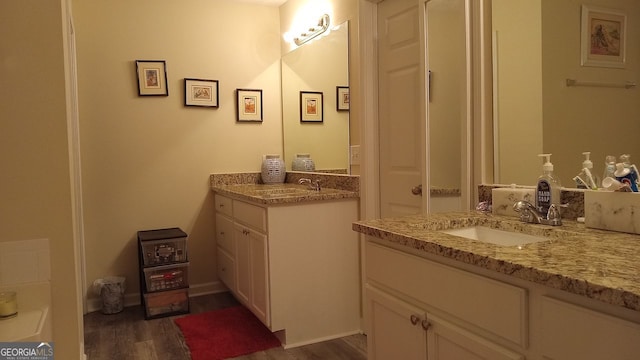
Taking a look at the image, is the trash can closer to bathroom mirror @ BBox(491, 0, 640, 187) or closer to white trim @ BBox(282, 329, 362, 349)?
white trim @ BBox(282, 329, 362, 349)

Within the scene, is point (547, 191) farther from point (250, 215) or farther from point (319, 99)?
point (319, 99)

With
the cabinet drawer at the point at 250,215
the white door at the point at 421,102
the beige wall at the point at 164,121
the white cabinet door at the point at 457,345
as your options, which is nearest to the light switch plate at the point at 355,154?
the white door at the point at 421,102

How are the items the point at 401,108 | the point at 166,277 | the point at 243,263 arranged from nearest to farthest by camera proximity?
the point at 401,108 < the point at 243,263 < the point at 166,277

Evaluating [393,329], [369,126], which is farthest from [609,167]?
[369,126]

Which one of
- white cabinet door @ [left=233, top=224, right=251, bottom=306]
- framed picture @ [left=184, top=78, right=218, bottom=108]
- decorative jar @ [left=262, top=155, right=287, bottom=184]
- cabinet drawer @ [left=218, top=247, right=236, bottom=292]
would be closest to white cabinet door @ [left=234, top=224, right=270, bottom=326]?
white cabinet door @ [left=233, top=224, right=251, bottom=306]

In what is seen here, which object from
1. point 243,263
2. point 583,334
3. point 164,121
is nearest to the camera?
point 583,334

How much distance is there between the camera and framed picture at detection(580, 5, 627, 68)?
1.47 metres

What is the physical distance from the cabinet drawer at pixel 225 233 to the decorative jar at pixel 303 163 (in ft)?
2.38

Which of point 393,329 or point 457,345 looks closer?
point 457,345

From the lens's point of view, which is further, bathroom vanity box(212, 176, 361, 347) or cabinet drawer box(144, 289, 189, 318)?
cabinet drawer box(144, 289, 189, 318)

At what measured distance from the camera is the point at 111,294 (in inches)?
130

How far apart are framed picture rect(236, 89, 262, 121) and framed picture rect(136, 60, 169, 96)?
2.00 feet

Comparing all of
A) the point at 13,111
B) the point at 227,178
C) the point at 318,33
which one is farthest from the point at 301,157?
the point at 13,111

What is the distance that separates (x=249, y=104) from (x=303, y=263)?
172cm
